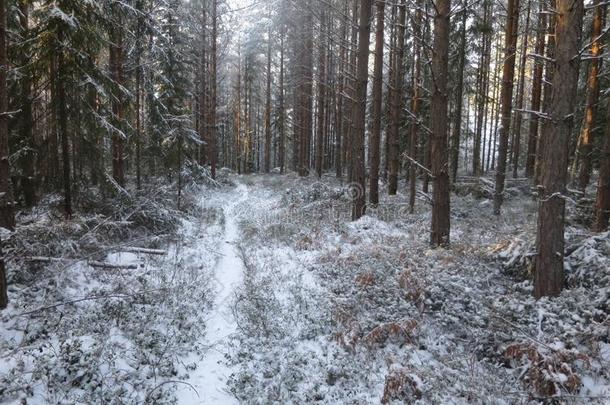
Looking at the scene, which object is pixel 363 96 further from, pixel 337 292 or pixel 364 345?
pixel 364 345

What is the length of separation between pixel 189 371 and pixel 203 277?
3.24 meters

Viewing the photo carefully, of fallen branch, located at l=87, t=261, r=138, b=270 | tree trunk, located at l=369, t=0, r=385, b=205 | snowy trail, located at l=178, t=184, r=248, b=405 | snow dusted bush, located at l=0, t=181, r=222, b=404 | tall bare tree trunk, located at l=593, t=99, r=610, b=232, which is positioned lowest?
snowy trail, located at l=178, t=184, r=248, b=405

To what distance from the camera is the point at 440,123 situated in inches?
316

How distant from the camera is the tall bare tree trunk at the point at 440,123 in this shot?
7.81 meters

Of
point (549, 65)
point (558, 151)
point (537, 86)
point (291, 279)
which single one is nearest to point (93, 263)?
point (291, 279)

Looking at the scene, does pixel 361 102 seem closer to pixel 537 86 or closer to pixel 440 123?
pixel 440 123

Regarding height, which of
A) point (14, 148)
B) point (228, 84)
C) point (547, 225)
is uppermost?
point (228, 84)

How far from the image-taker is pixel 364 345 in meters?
5.27

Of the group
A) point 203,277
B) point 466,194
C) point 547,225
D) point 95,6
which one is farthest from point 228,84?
point 547,225

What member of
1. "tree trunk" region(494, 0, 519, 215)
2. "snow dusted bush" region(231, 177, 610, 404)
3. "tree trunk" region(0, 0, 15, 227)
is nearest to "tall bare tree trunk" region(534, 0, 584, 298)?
"snow dusted bush" region(231, 177, 610, 404)

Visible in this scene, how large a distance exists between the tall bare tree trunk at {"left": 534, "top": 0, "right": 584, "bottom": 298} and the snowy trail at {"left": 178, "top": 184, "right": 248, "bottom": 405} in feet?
16.3

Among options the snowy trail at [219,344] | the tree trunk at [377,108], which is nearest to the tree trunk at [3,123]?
the snowy trail at [219,344]

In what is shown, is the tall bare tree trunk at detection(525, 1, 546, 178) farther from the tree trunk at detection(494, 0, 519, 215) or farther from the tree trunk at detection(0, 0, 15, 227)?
the tree trunk at detection(0, 0, 15, 227)

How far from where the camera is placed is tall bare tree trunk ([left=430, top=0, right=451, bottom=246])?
7809 mm
